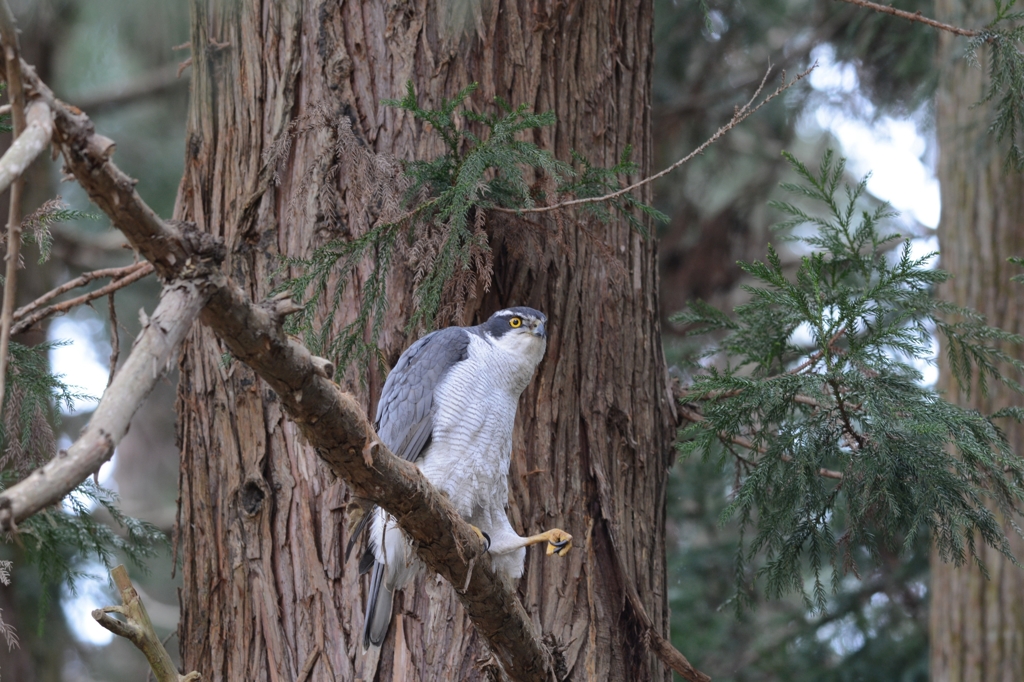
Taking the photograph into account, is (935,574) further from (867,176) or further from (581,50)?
(581,50)

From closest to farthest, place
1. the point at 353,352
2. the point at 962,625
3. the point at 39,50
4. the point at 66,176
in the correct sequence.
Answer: the point at 66,176, the point at 353,352, the point at 962,625, the point at 39,50

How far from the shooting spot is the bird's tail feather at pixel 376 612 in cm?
326

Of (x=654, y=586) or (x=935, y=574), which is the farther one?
(x=935, y=574)

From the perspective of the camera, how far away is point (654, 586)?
3.80 m

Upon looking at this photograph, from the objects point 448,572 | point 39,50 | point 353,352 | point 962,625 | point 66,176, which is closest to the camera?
point 66,176

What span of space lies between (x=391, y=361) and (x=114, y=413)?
84.8 inches

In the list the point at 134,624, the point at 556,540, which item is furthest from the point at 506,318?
the point at 134,624

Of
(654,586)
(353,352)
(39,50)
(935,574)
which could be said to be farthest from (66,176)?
(39,50)

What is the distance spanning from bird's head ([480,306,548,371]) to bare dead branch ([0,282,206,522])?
1808 millimetres

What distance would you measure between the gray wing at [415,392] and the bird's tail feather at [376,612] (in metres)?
0.12

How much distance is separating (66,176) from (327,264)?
1.29 metres

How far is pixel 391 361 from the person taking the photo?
142 inches

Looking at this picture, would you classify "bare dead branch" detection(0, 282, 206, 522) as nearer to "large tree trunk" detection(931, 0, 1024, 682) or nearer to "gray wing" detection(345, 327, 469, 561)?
"gray wing" detection(345, 327, 469, 561)

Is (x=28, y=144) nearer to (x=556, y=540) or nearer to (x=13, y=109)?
(x=13, y=109)
